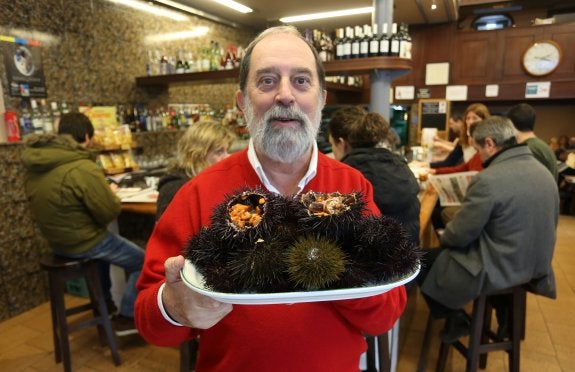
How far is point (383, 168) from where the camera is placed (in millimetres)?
1819

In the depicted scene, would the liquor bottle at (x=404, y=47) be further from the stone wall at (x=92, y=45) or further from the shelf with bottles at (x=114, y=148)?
the stone wall at (x=92, y=45)

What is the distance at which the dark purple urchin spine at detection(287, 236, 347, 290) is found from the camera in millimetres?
576

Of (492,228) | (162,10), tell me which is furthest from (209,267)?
(162,10)

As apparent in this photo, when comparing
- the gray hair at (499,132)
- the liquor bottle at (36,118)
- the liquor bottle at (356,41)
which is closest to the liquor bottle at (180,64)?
the liquor bottle at (36,118)

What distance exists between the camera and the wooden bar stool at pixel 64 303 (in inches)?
82.6

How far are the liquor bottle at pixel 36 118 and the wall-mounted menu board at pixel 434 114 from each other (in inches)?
197

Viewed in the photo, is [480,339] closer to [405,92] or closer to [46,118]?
[46,118]

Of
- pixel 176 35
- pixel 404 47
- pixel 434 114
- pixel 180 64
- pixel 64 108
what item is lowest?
pixel 434 114

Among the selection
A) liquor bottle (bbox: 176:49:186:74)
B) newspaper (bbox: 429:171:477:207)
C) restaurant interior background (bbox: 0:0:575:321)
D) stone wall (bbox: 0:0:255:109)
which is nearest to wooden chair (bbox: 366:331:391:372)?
newspaper (bbox: 429:171:477:207)

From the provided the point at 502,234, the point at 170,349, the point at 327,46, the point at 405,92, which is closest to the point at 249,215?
the point at 502,234

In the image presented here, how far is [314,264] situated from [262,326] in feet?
1.33

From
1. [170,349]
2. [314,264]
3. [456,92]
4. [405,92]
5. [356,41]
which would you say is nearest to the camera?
[314,264]

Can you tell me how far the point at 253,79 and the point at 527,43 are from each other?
5.66 meters

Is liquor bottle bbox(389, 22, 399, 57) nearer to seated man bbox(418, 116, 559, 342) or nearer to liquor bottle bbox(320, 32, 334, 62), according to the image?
liquor bottle bbox(320, 32, 334, 62)
